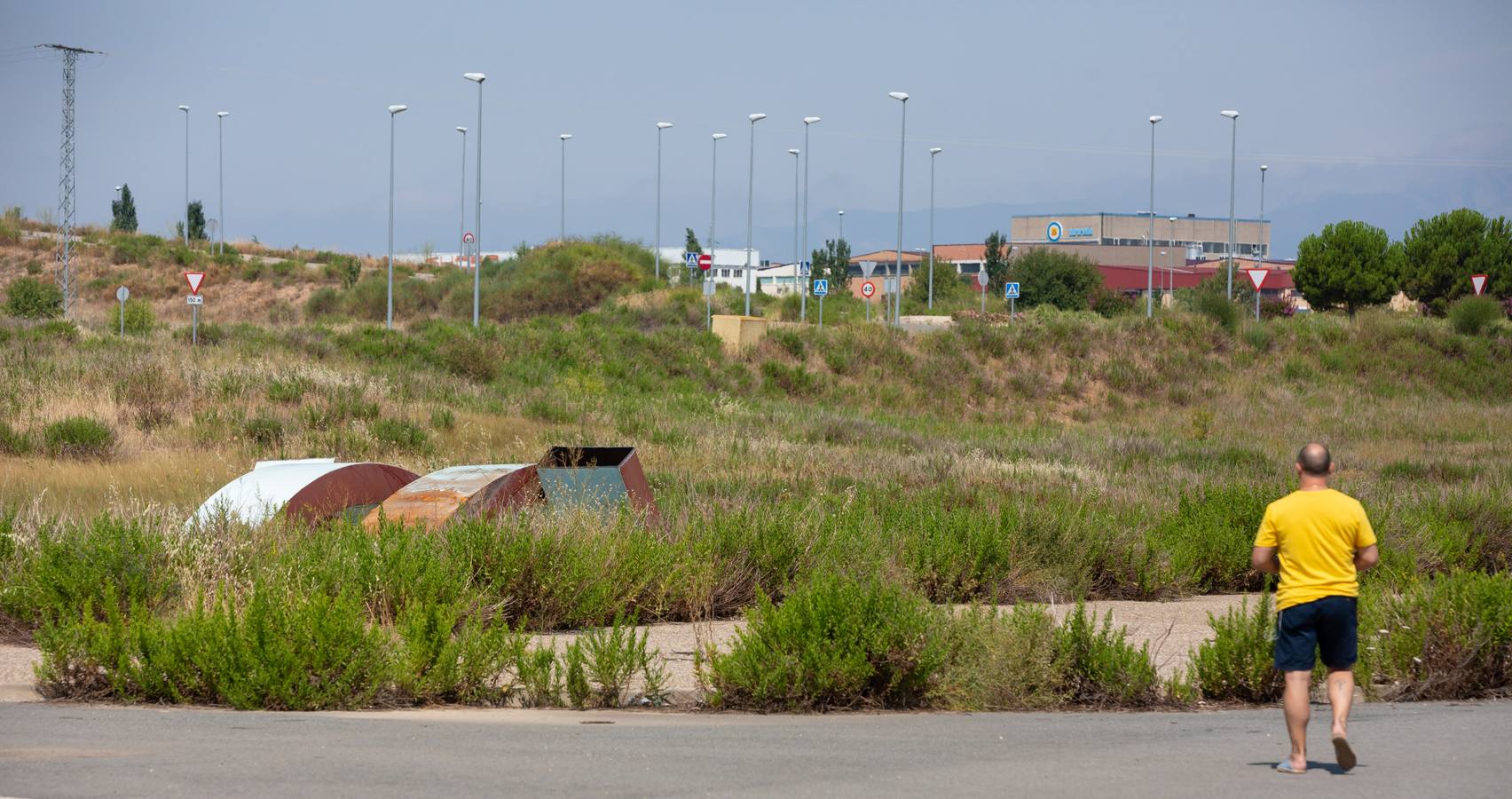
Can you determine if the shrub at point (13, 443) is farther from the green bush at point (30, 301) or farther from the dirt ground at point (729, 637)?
the green bush at point (30, 301)

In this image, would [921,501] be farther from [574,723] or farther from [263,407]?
[263,407]

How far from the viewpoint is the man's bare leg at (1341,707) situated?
21.3 ft

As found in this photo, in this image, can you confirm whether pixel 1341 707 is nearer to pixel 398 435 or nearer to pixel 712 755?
pixel 712 755

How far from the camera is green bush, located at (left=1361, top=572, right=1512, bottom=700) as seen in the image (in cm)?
923

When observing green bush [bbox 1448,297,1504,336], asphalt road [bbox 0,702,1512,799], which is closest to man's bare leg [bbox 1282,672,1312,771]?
asphalt road [bbox 0,702,1512,799]

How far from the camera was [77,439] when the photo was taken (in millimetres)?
22812

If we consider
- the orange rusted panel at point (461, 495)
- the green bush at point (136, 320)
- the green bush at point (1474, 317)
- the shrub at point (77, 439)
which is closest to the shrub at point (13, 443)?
the shrub at point (77, 439)

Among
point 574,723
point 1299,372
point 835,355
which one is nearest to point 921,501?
point 574,723

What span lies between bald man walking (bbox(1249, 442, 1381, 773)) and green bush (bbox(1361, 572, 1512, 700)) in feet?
9.00

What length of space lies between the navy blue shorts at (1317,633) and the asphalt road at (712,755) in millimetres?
501

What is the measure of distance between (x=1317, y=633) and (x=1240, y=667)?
2.34 m

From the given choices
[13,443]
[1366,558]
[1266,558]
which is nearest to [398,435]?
[13,443]

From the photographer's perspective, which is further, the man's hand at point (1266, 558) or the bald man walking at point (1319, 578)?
the man's hand at point (1266, 558)

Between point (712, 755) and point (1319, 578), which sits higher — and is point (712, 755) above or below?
below
